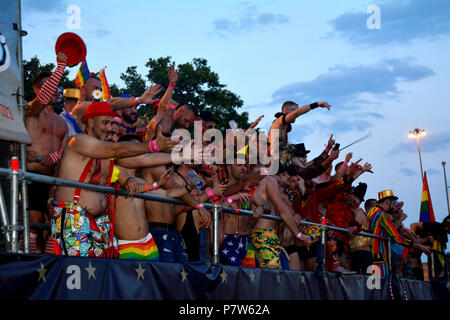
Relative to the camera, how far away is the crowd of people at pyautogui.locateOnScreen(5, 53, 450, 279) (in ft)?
19.6

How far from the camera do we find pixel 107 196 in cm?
656

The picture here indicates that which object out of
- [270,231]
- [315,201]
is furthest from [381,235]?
[270,231]

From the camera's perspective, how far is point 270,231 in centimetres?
851

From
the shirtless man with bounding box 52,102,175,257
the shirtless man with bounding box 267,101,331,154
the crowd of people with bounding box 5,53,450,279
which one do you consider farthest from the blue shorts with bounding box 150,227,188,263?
the shirtless man with bounding box 267,101,331,154

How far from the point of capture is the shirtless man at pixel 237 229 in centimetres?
809

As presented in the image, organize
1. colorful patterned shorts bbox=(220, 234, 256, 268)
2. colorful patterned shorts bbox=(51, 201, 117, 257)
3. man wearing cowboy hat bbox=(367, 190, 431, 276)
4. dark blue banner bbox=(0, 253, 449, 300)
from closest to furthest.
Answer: dark blue banner bbox=(0, 253, 449, 300)
colorful patterned shorts bbox=(51, 201, 117, 257)
colorful patterned shorts bbox=(220, 234, 256, 268)
man wearing cowboy hat bbox=(367, 190, 431, 276)

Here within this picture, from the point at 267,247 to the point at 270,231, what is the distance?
0.83 ft

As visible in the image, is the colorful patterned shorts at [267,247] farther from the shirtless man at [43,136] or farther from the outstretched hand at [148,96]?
the shirtless man at [43,136]

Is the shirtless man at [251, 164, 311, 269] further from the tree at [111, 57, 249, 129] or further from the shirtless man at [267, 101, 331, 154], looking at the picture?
the tree at [111, 57, 249, 129]

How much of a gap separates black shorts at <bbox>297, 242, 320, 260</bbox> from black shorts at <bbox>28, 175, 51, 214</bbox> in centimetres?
440

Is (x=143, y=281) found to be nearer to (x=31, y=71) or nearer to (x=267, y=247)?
(x=267, y=247)
